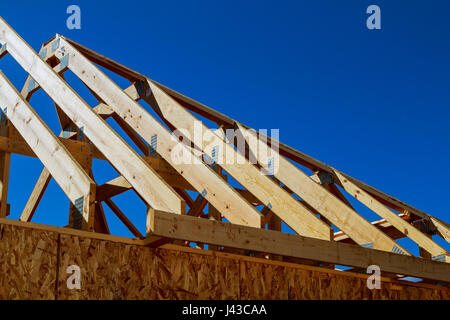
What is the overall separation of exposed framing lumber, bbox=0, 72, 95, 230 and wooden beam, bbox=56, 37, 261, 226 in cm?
69

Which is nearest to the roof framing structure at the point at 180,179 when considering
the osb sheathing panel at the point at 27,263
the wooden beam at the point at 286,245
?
the wooden beam at the point at 286,245

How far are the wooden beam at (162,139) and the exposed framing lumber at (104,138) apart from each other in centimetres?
14

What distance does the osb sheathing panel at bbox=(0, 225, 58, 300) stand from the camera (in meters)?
5.86

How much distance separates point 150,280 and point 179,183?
3.76 metres

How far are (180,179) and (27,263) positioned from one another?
444cm

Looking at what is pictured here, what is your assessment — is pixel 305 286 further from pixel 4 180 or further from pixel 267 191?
pixel 4 180

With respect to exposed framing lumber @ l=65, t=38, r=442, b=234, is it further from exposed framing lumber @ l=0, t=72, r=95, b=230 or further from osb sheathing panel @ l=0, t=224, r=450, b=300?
osb sheathing panel @ l=0, t=224, r=450, b=300

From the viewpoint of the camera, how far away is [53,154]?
6699 mm

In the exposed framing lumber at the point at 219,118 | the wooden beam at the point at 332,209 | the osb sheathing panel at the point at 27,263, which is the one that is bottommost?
the osb sheathing panel at the point at 27,263

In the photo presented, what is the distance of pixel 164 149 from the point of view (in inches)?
307

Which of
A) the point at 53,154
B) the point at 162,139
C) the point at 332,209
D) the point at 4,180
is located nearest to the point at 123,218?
the point at 4,180

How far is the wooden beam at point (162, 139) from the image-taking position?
7.03 m

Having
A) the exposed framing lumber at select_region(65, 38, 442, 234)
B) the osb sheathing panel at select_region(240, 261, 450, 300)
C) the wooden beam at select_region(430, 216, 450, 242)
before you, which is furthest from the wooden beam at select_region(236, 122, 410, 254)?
the wooden beam at select_region(430, 216, 450, 242)

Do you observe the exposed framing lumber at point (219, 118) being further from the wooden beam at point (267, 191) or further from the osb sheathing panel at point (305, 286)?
the osb sheathing panel at point (305, 286)
